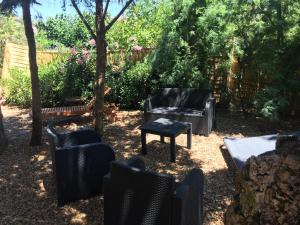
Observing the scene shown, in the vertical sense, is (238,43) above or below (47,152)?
above

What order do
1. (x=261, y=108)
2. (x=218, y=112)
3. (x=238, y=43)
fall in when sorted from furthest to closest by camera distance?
(x=218, y=112), (x=238, y=43), (x=261, y=108)

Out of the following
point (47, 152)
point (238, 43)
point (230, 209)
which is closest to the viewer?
point (230, 209)

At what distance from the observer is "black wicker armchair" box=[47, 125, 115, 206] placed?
14.4ft

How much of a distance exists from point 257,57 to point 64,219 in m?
5.74

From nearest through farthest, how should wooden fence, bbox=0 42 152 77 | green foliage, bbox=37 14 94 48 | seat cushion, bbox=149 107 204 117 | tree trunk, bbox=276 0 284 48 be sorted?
tree trunk, bbox=276 0 284 48
seat cushion, bbox=149 107 204 117
wooden fence, bbox=0 42 152 77
green foliage, bbox=37 14 94 48

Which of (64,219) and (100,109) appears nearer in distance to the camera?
(64,219)

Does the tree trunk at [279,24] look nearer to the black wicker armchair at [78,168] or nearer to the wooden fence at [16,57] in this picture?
the black wicker armchair at [78,168]

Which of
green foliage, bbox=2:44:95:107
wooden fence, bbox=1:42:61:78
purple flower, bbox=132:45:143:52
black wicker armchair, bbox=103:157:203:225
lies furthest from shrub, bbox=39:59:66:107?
black wicker armchair, bbox=103:157:203:225

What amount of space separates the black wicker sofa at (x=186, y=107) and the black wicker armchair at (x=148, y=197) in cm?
395

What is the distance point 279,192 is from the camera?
146 cm

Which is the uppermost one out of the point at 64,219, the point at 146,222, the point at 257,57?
the point at 257,57

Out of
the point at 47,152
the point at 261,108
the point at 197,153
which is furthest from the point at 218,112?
the point at 47,152

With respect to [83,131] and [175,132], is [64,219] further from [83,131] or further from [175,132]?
[175,132]

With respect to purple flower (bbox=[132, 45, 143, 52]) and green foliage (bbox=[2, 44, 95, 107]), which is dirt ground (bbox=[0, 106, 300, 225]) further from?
purple flower (bbox=[132, 45, 143, 52])
